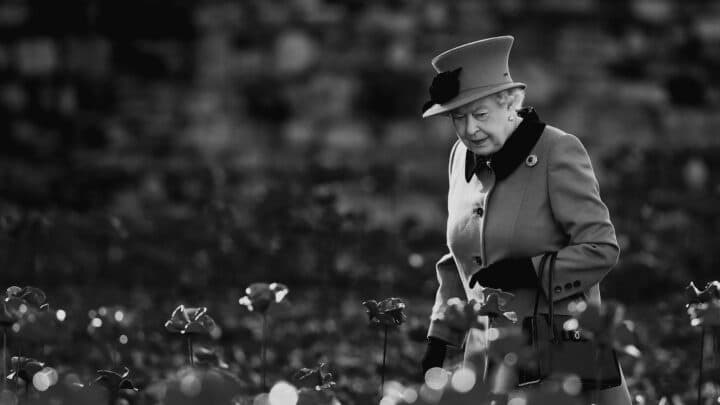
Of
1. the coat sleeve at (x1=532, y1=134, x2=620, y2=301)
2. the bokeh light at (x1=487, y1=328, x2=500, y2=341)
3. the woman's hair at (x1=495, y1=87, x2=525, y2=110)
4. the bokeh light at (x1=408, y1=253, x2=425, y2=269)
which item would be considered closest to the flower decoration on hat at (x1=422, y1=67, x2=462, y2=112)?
the woman's hair at (x1=495, y1=87, x2=525, y2=110)

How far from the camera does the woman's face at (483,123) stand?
3.10m

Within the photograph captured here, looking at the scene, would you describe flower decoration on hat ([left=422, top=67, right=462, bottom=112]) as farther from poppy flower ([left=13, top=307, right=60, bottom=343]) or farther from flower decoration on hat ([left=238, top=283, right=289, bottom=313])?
poppy flower ([left=13, top=307, right=60, bottom=343])

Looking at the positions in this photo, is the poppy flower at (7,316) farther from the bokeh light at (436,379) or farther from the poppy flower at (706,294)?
the poppy flower at (706,294)

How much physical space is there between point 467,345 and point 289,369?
1568 mm

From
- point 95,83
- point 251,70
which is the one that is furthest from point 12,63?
point 251,70

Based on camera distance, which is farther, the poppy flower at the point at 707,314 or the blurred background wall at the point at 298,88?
the blurred background wall at the point at 298,88

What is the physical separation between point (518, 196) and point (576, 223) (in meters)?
0.16

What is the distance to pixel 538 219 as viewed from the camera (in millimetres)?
3109

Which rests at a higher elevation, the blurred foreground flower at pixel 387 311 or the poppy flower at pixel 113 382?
the blurred foreground flower at pixel 387 311

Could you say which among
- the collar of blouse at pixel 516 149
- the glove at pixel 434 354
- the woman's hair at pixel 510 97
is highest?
the woman's hair at pixel 510 97

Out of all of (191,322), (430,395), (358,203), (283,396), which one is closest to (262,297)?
(191,322)

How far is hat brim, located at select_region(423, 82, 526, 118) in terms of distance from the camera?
3.05 metres

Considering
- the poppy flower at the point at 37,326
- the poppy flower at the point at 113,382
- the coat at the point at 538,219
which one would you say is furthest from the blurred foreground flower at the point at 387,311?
the poppy flower at the point at 37,326

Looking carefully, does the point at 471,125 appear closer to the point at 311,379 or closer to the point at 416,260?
the point at 311,379
